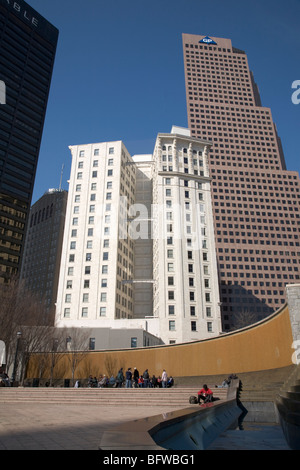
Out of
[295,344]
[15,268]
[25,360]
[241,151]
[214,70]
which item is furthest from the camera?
[214,70]

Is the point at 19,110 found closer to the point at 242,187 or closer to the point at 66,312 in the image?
the point at 66,312

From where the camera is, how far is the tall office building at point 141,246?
5950 centimetres

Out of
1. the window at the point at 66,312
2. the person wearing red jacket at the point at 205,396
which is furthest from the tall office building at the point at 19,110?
the person wearing red jacket at the point at 205,396

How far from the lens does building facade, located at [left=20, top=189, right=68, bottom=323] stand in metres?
114

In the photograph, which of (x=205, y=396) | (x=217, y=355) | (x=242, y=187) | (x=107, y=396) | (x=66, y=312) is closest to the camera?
(x=205, y=396)

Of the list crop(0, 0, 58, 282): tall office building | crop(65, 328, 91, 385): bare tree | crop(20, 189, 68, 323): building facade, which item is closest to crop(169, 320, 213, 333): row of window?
crop(65, 328, 91, 385): bare tree

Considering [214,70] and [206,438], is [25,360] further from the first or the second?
[214,70]

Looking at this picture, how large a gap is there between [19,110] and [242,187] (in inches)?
3329

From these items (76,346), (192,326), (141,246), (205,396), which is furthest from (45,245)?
(205,396)

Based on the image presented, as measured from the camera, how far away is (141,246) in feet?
255

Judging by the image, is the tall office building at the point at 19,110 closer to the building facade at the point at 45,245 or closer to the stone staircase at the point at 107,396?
the building facade at the point at 45,245

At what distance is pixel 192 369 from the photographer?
2903 cm
